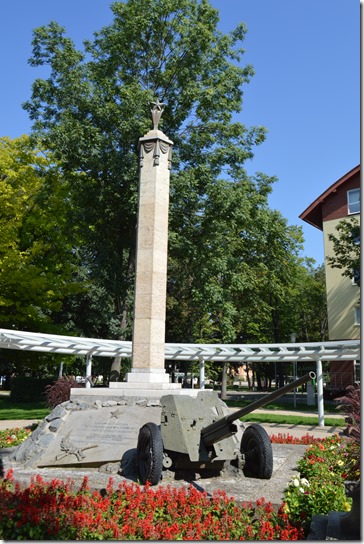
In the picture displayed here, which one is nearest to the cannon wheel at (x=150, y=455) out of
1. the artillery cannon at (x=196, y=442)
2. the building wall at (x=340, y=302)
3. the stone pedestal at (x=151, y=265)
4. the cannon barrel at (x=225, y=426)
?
the artillery cannon at (x=196, y=442)

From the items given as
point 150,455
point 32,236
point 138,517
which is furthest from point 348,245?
point 138,517

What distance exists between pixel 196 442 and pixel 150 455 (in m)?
0.71

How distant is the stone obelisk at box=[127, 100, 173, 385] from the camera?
11672 millimetres

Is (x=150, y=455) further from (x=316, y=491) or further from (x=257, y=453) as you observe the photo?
(x=316, y=491)

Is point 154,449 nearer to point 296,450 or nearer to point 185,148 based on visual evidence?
point 296,450

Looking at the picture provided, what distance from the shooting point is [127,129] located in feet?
63.8

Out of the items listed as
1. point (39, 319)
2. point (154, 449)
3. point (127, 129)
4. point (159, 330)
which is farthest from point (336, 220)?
point (154, 449)

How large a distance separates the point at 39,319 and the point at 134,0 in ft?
48.6

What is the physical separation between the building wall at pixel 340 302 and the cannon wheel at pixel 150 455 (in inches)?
1002

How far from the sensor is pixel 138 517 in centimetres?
595

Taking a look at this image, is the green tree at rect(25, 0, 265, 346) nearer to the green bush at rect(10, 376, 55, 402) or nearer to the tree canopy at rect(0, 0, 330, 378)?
the tree canopy at rect(0, 0, 330, 378)

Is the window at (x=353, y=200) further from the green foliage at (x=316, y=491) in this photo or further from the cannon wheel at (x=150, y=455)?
the cannon wheel at (x=150, y=455)

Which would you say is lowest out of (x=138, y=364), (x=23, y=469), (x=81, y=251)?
(x=23, y=469)

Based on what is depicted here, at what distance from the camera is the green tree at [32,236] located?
21.0 meters
